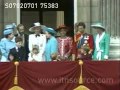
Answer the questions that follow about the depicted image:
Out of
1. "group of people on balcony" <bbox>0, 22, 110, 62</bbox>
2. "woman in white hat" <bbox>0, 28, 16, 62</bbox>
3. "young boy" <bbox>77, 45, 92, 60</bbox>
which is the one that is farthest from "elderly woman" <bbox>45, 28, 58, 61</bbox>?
"woman in white hat" <bbox>0, 28, 16, 62</bbox>

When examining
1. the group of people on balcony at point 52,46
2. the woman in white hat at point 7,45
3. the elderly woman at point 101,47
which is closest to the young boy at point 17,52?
the group of people on balcony at point 52,46

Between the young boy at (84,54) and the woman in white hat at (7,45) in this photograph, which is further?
the woman in white hat at (7,45)

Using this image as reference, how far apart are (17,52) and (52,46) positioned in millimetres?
896

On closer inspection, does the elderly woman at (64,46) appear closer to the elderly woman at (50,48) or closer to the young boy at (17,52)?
the elderly woman at (50,48)

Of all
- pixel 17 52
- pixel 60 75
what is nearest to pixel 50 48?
pixel 17 52

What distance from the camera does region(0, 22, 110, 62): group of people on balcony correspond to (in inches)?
562

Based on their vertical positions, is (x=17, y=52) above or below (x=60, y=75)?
above

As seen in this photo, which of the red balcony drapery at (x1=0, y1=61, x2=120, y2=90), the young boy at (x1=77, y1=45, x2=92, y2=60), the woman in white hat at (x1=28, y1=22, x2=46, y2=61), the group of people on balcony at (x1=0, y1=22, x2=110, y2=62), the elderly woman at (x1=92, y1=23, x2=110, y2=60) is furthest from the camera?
the elderly woman at (x1=92, y1=23, x2=110, y2=60)

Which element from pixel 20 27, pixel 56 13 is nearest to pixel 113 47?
pixel 56 13

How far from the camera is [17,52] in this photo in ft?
46.9

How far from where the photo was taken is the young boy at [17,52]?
14.2m

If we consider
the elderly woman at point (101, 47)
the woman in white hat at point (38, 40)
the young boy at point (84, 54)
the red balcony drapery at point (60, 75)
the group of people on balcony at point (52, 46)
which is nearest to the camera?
the red balcony drapery at point (60, 75)

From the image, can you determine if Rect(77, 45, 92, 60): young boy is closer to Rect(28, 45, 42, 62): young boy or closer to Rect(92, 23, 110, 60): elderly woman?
Rect(92, 23, 110, 60): elderly woman

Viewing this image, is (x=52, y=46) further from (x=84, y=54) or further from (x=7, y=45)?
(x=7, y=45)
